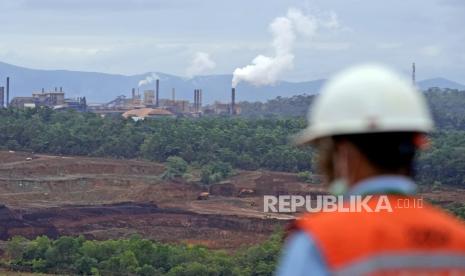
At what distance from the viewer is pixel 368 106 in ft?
7.45

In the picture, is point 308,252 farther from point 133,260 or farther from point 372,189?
point 133,260

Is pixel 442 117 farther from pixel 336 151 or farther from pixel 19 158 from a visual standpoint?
pixel 336 151

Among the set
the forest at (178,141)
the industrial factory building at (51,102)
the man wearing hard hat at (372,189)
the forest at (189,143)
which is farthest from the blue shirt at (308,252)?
the industrial factory building at (51,102)

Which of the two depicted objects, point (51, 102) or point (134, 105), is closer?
point (51, 102)

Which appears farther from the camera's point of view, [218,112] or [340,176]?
[218,112]

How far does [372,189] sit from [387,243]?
0.62 ft

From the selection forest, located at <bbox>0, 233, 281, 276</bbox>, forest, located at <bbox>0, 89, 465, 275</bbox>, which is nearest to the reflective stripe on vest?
forest, located at <bbox>0, 233, 281, 276</bbox>

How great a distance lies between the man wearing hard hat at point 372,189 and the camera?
211 cm

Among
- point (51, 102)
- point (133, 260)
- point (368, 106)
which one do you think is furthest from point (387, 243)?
point (51, 102)

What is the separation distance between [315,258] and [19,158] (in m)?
54.6

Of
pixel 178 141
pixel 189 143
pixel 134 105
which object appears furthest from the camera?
pixel 134 105

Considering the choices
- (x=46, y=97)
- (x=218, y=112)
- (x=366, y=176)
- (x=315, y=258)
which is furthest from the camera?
(x=218, y=112)

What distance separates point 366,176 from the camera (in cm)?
229

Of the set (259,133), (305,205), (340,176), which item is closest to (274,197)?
(305,205)
